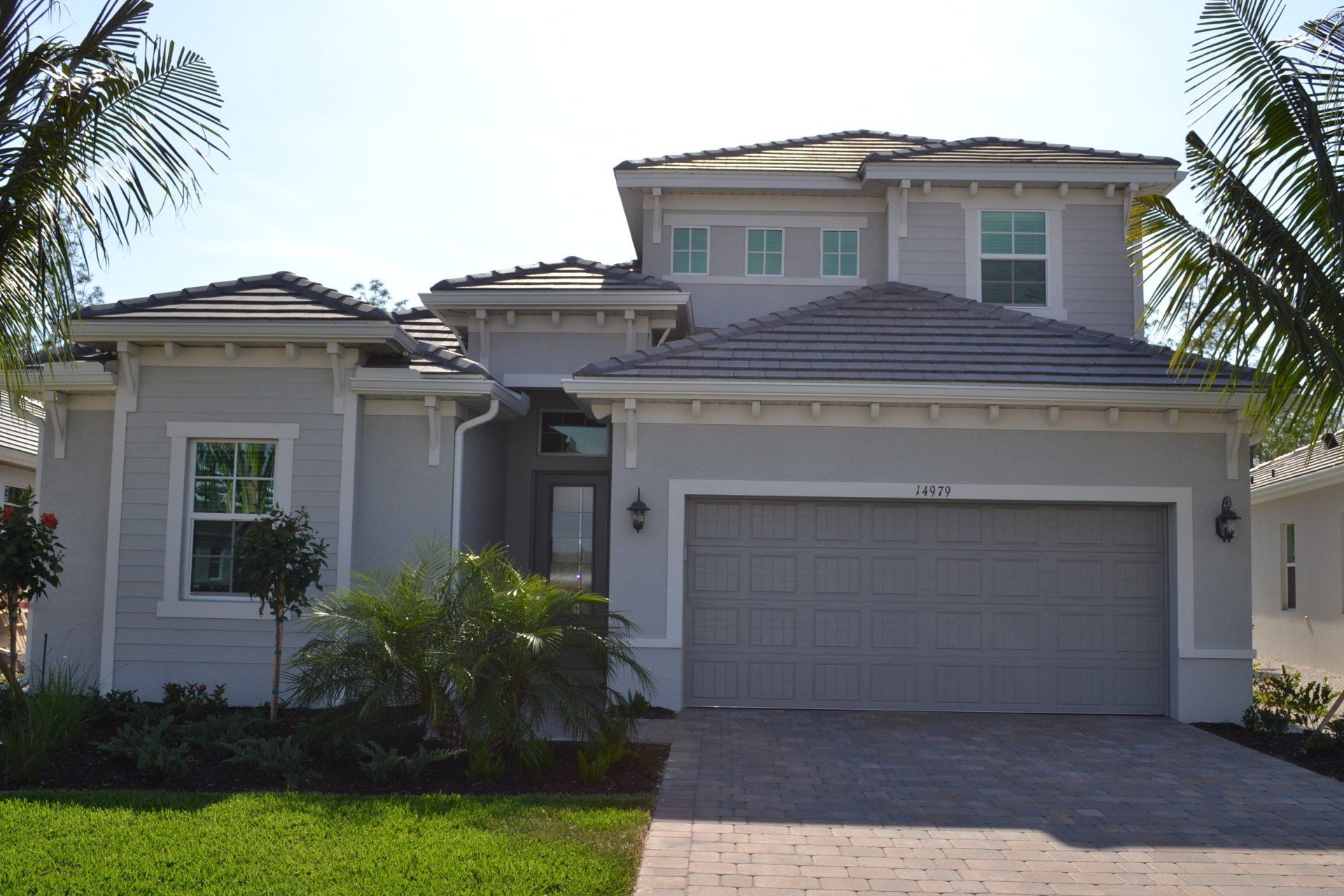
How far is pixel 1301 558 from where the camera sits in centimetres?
1700

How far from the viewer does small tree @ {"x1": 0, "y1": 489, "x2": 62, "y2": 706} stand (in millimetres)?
8359

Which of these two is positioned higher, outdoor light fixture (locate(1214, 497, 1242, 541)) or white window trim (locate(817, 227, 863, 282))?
white window trim (locate(817, 227, 863, 282))

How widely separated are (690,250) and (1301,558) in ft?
35.0

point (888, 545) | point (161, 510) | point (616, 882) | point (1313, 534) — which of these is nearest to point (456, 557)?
point (161, 510)

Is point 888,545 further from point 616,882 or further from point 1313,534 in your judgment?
point 1313,534

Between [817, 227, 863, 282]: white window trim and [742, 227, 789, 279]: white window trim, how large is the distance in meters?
0.46

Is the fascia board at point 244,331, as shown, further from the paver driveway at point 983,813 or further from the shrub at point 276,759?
the paver driveway at point 983,813

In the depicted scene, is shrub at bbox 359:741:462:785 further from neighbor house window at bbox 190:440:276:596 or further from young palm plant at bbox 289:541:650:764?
neighbor house window at bbox 190:440:276:596

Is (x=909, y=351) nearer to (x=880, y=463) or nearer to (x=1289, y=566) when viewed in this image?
(x=880, y=463)

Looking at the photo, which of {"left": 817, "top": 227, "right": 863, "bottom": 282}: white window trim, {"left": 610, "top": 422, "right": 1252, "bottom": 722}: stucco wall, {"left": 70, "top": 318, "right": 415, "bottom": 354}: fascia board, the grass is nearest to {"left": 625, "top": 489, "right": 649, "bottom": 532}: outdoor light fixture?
{"left": 610, "top": 422, "right": 1252, "bottom": 722}: stucco wall

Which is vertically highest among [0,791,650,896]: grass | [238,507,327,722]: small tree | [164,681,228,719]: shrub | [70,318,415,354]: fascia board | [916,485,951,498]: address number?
[70,318,415,354]: fascia board

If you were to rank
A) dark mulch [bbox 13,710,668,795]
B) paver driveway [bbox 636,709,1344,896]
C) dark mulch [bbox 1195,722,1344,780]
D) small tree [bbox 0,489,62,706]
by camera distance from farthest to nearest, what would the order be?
dark mulch [bbox 1195,722,1344,780]
small tree [bbox 0,489,62,706]
dark mulch [bbox 13,710,668,795]
paver driveway [bbox 636,709,1344,896]

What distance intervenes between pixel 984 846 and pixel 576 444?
8.45 metres

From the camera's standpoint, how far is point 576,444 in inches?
551
